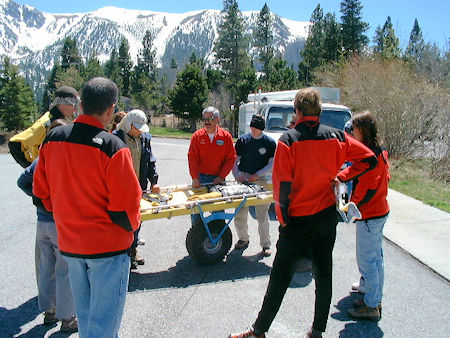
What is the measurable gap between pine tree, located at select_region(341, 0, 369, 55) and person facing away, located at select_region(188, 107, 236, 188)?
47961 millimetres

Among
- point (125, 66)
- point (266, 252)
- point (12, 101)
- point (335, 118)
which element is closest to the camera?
point (266, 252)

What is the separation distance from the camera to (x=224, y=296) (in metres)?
4.04

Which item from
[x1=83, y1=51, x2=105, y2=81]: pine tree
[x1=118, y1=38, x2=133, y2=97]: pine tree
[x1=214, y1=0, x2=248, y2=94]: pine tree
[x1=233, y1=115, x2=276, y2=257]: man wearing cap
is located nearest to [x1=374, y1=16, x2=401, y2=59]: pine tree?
[x1=214, y1=0, x2=248, y2=94]: pine tree

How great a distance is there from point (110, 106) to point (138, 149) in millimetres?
2240

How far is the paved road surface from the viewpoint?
136 inches

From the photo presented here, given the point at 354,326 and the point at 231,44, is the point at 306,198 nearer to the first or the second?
the point at 354,326

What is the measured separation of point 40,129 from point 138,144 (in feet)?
4.01

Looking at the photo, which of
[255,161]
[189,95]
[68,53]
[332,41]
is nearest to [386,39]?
[332,41]

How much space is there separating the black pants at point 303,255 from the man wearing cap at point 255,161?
213cm

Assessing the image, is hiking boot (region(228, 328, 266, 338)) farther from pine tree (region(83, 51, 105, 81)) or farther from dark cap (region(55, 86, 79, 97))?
pine tree (region(83, 51, 105, 81))

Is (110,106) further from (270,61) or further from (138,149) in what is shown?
(270,61)

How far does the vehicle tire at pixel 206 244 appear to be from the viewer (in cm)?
463

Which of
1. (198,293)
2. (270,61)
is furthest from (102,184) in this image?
(270,61)

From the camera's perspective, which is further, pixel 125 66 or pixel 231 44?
pixel 125 66
